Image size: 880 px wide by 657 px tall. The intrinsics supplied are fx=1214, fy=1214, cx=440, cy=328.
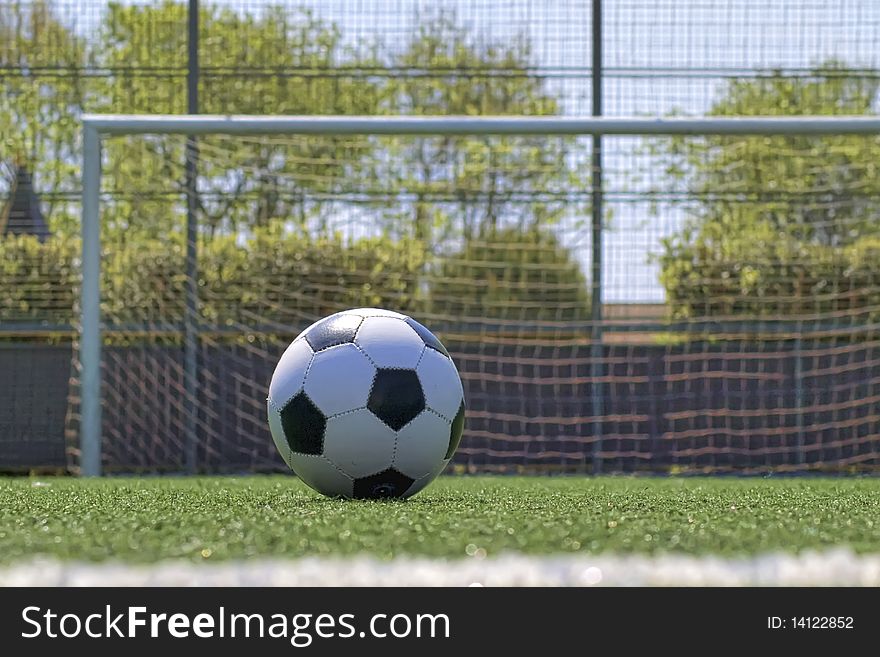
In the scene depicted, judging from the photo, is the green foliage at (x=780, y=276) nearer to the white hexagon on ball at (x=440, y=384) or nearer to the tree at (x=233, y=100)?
the tree at (x=233, y=100)

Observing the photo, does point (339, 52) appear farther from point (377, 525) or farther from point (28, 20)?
point (377, 525)

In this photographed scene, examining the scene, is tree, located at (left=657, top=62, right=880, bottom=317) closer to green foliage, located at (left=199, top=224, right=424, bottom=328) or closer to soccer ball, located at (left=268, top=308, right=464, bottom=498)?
green foliage, located at (left=199, top=224, right=424, bottom=328)

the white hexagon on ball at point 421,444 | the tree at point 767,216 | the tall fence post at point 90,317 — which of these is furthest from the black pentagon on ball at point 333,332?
the tree at point 767,216

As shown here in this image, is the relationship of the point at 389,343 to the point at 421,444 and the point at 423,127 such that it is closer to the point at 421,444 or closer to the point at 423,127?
the point at 421,444

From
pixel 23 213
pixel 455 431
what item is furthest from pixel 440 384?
pixel 23 213

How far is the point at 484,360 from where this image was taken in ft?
24.3

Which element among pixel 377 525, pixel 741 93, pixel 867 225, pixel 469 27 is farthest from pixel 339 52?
pixel 377 525

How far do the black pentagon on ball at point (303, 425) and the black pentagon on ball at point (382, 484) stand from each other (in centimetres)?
16

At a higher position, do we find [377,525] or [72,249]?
[72,249]

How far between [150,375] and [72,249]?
1.03m

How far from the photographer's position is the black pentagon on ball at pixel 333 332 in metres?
3.54

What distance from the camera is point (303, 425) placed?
3471 millimetres

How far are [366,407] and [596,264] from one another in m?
3.90

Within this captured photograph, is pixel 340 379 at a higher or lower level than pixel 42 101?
lower
